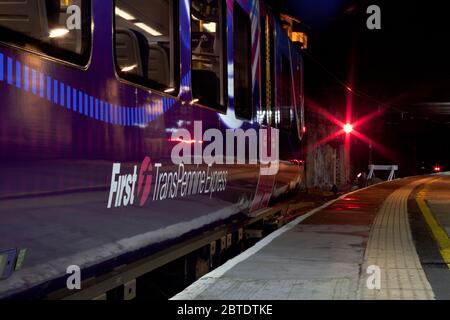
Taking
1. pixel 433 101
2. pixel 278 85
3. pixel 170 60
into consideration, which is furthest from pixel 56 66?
pixel 433 101

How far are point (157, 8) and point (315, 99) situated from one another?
21035mm

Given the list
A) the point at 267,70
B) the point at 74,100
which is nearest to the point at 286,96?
the point at 267,70

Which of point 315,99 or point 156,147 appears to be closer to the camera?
point 156,147

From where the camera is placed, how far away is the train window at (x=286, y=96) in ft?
28.8

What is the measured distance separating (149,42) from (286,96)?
508cm

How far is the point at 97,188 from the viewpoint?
3.23 m

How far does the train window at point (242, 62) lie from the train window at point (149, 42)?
179 centimetres

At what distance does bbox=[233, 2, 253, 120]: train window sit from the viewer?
6.24m

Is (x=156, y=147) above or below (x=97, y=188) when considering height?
above

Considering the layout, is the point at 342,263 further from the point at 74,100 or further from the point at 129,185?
the point at 74,100

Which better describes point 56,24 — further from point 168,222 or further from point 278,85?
point 278,85

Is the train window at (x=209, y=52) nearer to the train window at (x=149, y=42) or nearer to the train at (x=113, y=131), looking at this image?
the train at (x=113, y=131)

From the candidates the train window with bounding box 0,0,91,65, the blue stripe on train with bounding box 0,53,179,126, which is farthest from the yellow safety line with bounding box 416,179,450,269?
the train window with bounding box 0,0,91,65

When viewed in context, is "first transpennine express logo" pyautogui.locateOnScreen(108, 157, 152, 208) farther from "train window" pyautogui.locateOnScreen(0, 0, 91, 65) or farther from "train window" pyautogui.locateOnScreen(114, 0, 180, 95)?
"train window" pyautogui.locateOnScreen(0, 0, 91, 65)
